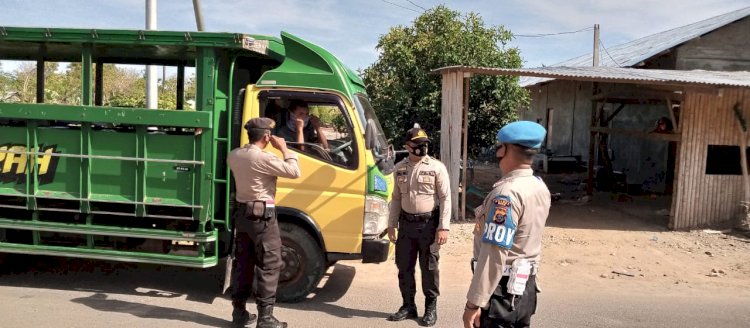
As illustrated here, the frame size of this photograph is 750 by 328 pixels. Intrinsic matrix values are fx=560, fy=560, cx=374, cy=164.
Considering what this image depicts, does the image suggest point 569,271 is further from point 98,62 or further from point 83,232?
point 98,62

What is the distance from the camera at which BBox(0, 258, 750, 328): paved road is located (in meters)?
4.90

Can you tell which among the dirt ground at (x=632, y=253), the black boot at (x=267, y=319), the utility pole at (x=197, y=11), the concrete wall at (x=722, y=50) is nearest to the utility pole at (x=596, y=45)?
the concrete wall at (x=722, y=50)

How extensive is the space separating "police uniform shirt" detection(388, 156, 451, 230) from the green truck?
1.28 ft

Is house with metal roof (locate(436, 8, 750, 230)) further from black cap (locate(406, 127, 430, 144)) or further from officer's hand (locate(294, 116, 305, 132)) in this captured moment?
officer's hand (locate(294, 116, 305, 132))

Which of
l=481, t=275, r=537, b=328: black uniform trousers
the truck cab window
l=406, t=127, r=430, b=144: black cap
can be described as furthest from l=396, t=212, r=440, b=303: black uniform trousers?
l=481, t=275, r=537, b=328: black uniform trousers

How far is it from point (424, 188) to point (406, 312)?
1.14 metres

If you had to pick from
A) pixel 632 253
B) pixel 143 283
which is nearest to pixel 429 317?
pixel 143 283

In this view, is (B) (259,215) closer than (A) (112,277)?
Yes

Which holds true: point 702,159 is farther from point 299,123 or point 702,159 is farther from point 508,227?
point 508,227

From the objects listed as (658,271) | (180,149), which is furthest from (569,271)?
(180,149)

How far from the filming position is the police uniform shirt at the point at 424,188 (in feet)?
15.8

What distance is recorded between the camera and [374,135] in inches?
203

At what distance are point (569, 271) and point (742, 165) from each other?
191 inches

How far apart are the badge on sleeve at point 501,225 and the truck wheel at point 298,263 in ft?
9.29
